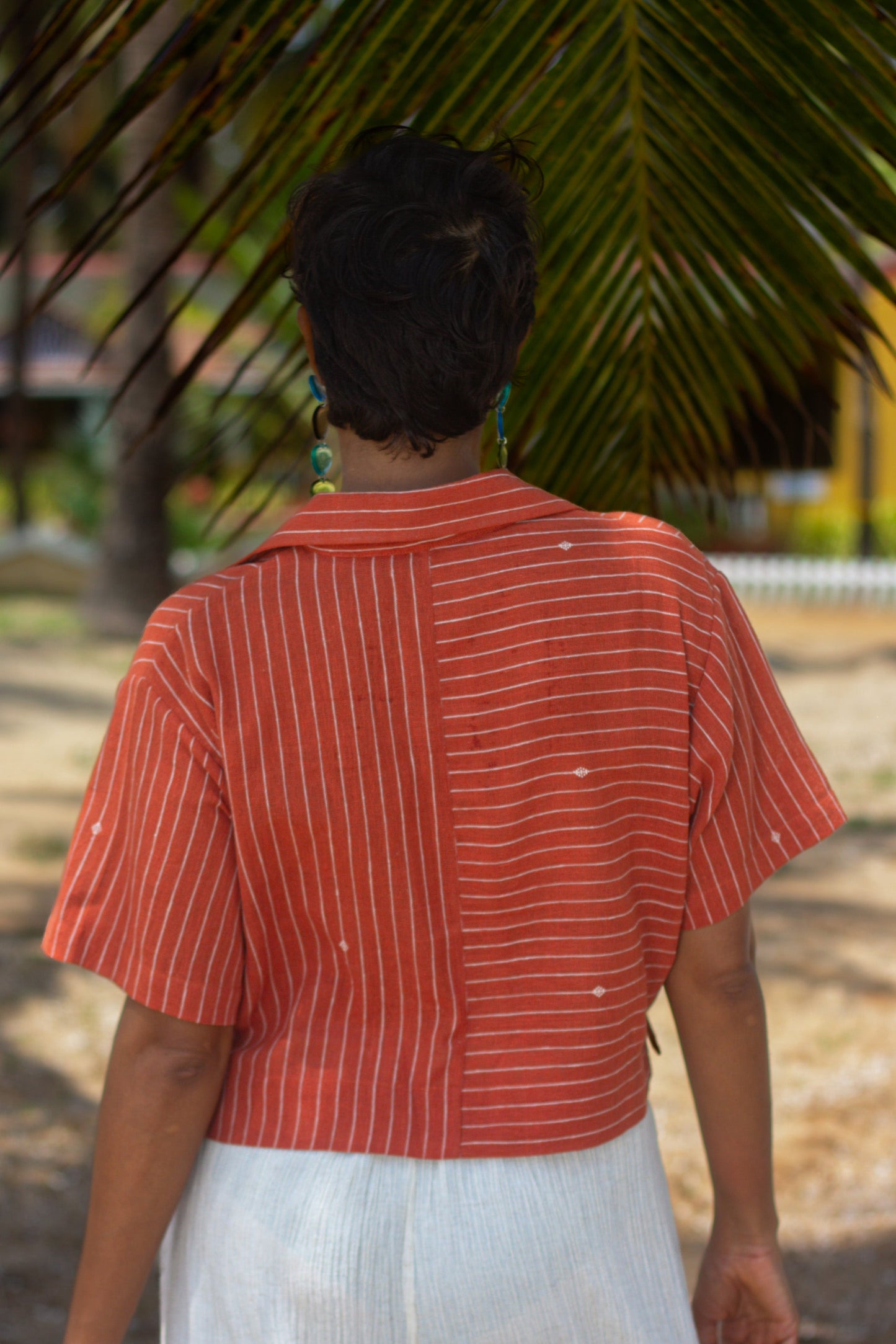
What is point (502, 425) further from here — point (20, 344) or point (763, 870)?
point (20, 344)

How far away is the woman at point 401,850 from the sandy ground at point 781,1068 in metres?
2.13

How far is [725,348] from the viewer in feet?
6.09

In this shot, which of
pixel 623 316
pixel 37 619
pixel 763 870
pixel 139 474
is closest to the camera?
pixel 763 870

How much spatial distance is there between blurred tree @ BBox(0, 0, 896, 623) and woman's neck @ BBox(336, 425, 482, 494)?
29cm

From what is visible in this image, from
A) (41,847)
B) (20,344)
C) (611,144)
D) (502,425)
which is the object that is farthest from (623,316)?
(20,344)

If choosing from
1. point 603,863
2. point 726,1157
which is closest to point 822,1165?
point 726,1157

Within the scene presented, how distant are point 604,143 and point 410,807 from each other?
2.95 feet

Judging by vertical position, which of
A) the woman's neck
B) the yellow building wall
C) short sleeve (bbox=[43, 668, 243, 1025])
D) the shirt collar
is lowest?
the yellow building wall

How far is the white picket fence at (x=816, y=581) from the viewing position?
15.9 m

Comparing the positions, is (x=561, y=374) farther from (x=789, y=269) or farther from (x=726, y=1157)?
(x=726, y=1157)

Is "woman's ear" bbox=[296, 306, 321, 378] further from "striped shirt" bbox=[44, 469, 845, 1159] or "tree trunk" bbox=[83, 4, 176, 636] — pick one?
"tree trunk" bbox=[83, 4, 176, 636]

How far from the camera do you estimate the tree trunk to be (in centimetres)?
1114

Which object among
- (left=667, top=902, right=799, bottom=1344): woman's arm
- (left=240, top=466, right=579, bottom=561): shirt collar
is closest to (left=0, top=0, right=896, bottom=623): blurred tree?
(left=240, top=466, right=579, bottom=561): shirt collar

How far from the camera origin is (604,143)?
1.61m
